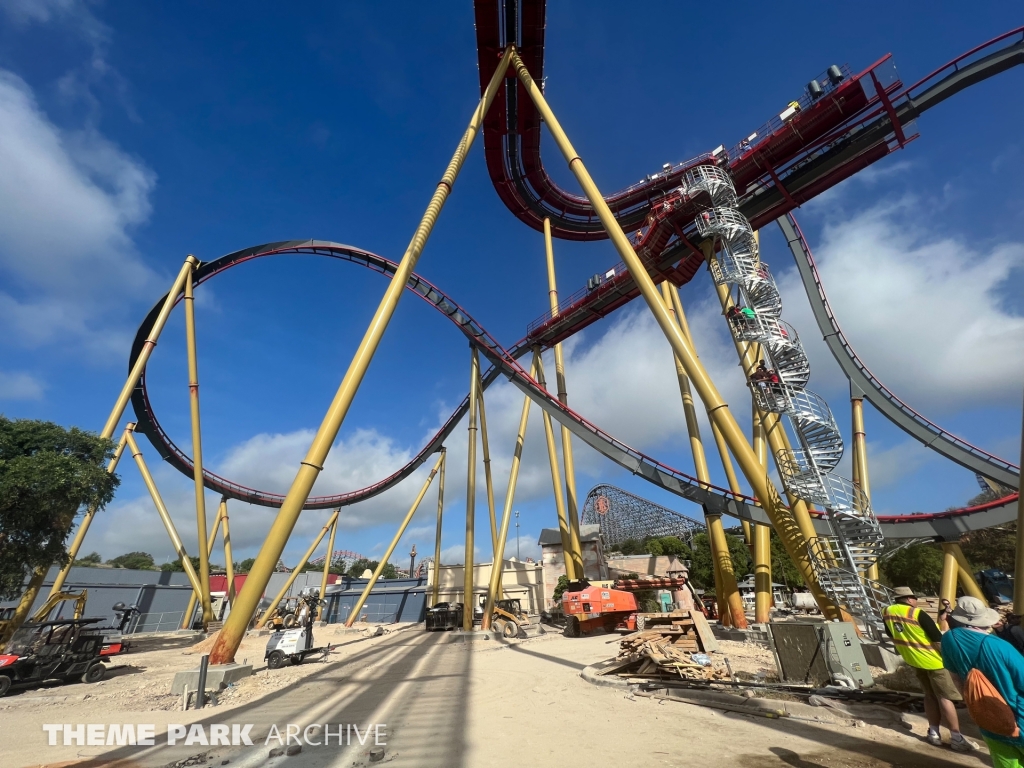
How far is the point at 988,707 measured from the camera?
2.22 m

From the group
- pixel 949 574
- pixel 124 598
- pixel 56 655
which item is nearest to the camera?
pixel 56 655

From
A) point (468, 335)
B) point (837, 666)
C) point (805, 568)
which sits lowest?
point (837, 666)

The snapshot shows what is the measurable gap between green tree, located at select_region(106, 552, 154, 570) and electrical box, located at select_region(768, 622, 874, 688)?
94.0 m

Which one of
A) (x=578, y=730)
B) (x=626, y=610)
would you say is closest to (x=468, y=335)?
(x=626, y=610)

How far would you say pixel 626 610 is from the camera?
16.8 m

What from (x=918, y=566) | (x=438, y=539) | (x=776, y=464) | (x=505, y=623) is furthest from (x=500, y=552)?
(x=918, y=566)

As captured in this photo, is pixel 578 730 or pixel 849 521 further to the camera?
pixel 849 521

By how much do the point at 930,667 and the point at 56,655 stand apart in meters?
14.5

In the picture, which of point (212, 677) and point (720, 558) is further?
point (720, 558)

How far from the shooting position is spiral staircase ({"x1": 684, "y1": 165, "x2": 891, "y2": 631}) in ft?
29.3

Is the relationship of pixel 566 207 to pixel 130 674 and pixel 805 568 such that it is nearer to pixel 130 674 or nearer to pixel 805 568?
pixel 805 568

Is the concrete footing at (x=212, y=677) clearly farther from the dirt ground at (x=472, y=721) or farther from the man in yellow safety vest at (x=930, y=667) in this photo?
the man in yellow safety vest at (x=930, y=667)

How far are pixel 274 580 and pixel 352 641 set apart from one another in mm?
31872

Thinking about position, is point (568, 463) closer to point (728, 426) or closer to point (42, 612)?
point (728, 426)
